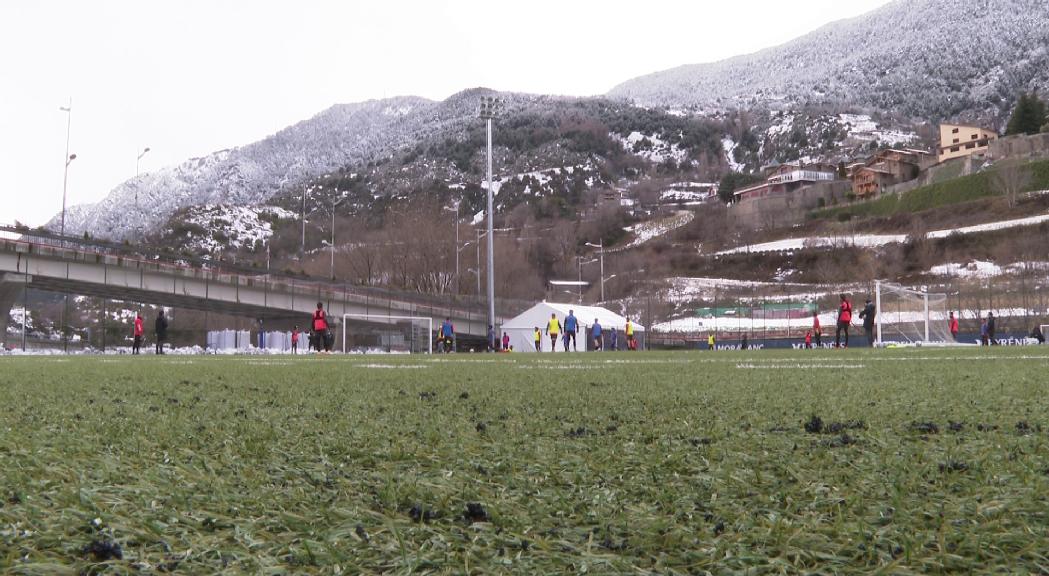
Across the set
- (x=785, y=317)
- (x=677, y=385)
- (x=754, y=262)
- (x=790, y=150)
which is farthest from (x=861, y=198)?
(x=677, y=385)

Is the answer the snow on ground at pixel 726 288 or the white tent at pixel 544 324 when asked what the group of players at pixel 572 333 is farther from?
the snow on ground at pixel 726 288

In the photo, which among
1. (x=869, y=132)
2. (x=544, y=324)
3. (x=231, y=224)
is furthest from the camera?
(x=869, y=132)

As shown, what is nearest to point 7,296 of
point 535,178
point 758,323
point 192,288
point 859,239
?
point 192,288

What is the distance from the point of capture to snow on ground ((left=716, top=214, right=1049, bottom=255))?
82438mm

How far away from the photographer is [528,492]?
5.69 feet

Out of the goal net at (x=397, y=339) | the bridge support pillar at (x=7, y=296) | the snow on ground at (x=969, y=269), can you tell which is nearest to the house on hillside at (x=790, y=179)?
the snow on ground at (x=969, y=269)

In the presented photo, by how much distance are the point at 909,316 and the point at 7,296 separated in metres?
45.3

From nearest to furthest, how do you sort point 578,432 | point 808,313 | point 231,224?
point 578,432 < point 808,313 < point 231,224

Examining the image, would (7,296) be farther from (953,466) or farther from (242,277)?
(953,466)

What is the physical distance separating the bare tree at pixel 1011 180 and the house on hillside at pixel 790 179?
3674 centimetres

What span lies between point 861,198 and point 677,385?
116964 millimetres

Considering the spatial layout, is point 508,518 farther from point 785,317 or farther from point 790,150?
point 790,150

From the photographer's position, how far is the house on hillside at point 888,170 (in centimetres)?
11838

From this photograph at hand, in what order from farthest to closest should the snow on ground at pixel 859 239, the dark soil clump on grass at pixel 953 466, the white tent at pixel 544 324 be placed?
the snow on ground at pixel 859 239
the white tent at pixel 544 324
the dark soil clump on grass at pixel 953 466
